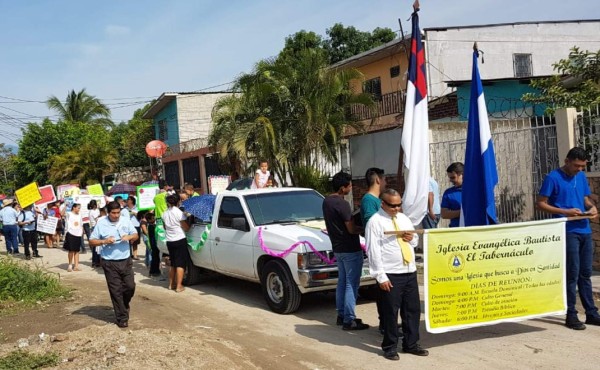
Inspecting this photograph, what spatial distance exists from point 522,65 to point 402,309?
2094cm

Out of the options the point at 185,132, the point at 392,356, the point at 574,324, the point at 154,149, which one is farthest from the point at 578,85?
the point at 185,132

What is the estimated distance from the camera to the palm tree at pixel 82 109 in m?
46.6

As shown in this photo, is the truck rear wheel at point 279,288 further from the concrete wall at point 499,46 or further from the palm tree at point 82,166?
the palm tree at point 82,166

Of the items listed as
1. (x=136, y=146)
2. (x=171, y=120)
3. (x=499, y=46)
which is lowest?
(x=136, y=146)

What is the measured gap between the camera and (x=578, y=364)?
5.58 metres

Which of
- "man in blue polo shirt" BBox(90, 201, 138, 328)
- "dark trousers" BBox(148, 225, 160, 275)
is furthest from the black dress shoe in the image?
"dark trousers" BBox(148, 225, 160, 275)

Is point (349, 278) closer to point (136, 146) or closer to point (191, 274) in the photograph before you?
point (191, 274)

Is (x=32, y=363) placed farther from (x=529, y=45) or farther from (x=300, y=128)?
(x=529, y=45)

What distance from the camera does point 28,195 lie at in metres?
19.2

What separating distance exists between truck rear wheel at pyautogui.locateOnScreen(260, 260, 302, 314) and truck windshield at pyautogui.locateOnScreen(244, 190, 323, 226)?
2.85 feet

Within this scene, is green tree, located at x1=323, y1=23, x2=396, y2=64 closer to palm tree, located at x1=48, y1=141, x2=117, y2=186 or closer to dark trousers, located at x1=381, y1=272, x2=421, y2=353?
palm tree, located at x1=48, y1=141, x2=117, y2=186

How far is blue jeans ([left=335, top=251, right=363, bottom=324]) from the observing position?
23.7ft

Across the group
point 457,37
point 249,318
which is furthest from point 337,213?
point 457,37

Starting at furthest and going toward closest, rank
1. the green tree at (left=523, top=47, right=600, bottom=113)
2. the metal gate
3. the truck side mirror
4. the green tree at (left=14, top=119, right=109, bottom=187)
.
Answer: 1. the green tree at (left=14, top=119, right=109, bottom=187)
2. the green tree at (left=523, top=47, right=600, bottom=113)
3. the metal gate
4. the truck side mirror
